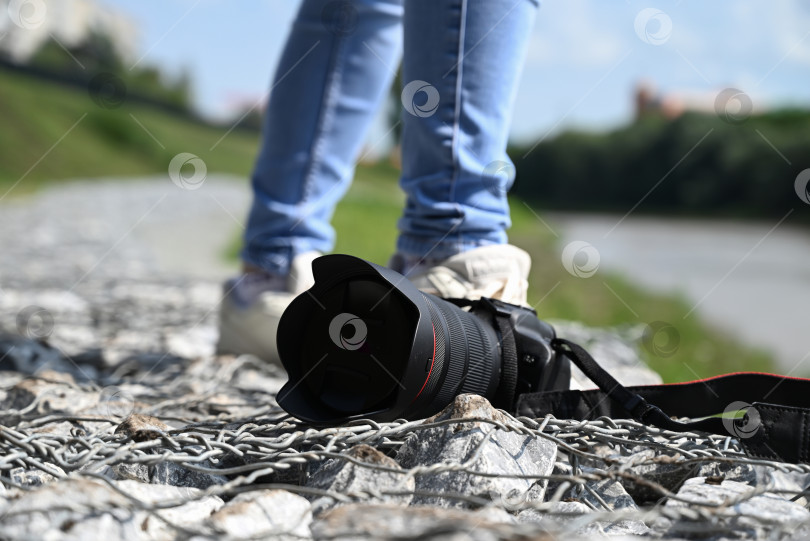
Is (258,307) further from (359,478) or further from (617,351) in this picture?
(617,351)

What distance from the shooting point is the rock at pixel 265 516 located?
0.65 metres

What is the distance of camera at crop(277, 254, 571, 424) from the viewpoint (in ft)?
2.99

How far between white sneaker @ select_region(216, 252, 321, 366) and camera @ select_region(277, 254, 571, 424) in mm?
558

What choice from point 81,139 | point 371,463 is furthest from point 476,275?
point 81,139

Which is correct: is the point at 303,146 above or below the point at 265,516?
above

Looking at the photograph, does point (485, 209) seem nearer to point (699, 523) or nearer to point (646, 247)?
point (699, 523)

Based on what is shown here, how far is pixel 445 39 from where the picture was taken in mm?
1169

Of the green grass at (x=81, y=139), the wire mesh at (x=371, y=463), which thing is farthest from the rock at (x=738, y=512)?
the green grass at (x=81, y=139)

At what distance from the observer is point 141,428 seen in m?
0.89

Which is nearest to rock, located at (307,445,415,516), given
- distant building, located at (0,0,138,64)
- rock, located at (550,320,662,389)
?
rock, located at (550,320,662,389)

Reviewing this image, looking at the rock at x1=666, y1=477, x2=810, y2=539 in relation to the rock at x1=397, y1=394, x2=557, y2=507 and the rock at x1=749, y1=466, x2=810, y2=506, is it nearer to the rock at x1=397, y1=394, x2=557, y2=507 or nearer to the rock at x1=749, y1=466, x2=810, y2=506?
the rock at x1=749, y1=466, x2=810, y2=506

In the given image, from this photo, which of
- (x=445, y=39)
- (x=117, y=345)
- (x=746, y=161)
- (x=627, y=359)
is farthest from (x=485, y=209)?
(x=746, y=161)

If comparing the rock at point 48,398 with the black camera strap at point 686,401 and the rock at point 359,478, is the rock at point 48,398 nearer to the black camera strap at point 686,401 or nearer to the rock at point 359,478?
the rock at point 359,478

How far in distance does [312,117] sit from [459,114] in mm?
507
